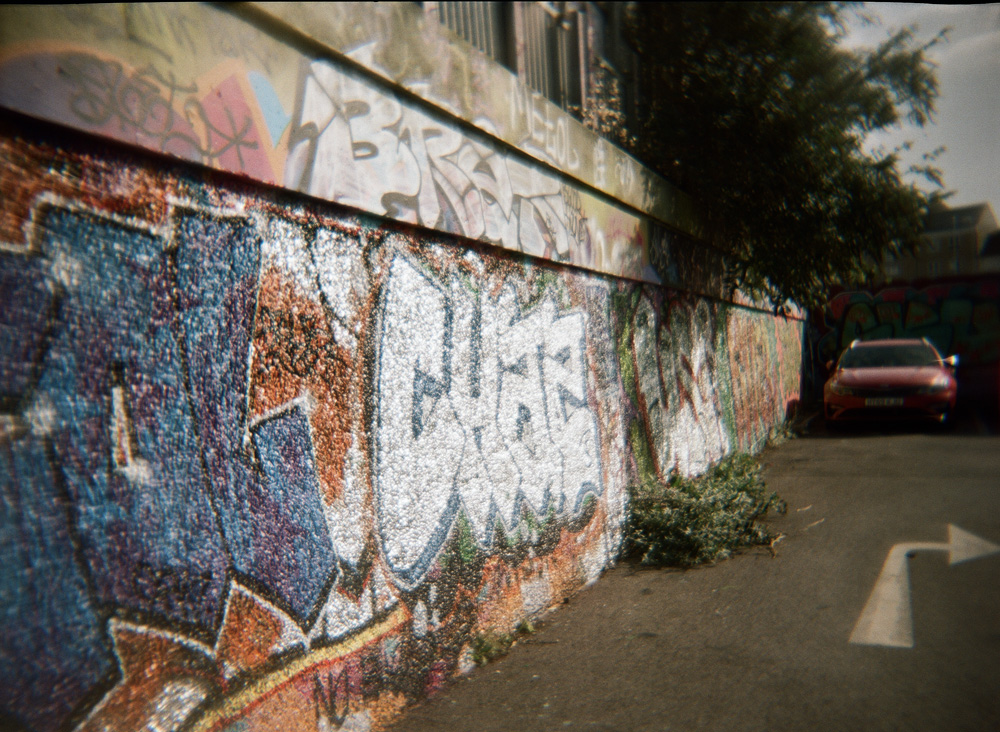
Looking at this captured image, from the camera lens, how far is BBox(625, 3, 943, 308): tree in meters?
6.88

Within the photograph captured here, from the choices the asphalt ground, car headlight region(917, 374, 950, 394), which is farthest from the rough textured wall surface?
car headlight region(917, 374, 950, 394)

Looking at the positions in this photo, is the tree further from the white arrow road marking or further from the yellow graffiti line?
the yellow graffiti line

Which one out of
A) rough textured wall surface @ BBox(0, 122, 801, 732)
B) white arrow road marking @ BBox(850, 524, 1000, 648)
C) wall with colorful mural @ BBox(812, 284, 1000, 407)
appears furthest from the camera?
wall with colorful mural @ BBox(812, 284, 1000, 407)

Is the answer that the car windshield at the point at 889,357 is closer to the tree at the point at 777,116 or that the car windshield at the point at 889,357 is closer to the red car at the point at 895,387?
the red car at the point at 895,387

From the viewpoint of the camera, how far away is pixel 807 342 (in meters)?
17.0

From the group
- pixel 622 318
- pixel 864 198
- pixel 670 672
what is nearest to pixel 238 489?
pixel 670 672

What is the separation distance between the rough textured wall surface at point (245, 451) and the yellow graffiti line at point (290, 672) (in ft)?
0.04

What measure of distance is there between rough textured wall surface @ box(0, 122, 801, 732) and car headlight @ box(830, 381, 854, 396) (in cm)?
878

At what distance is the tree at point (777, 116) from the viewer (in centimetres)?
688

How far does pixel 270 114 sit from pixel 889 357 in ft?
39.9

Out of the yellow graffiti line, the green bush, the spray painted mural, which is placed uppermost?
the spray painted mural

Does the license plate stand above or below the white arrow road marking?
above

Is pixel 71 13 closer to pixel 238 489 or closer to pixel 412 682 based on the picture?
pixel 238 489

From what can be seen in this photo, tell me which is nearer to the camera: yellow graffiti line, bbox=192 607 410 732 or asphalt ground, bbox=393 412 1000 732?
yellow graffiti line, bbox=192 607 410 732
